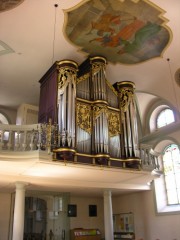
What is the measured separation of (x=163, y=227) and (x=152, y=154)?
14.9 ft

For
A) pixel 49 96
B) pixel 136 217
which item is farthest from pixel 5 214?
pixel 49 96

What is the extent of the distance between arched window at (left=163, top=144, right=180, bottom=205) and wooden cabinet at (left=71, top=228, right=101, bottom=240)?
13.8 ft

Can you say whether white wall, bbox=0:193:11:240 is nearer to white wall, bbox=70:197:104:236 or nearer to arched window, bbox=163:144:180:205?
white wall, bbox=70:197:104:236

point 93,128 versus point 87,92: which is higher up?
point 87,92

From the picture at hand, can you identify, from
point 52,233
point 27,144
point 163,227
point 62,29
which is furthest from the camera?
point 52,233

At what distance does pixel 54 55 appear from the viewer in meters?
10.8

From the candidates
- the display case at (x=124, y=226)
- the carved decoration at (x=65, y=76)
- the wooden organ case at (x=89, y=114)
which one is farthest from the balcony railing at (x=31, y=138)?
the display case at (x=124, y=226)

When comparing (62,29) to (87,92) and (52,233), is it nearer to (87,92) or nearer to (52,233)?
(87,92)

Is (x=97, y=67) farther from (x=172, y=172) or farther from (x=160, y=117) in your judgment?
(x=172, y=172)

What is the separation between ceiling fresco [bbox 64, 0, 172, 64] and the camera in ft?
28.6

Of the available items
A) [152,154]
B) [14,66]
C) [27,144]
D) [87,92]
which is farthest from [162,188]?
[14,66]

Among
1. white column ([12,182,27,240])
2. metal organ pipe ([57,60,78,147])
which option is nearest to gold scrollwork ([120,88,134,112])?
metal organ pipe ([57,60,78,147])

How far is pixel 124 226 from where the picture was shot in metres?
15.5

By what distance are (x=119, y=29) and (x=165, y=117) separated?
6.33 metres
